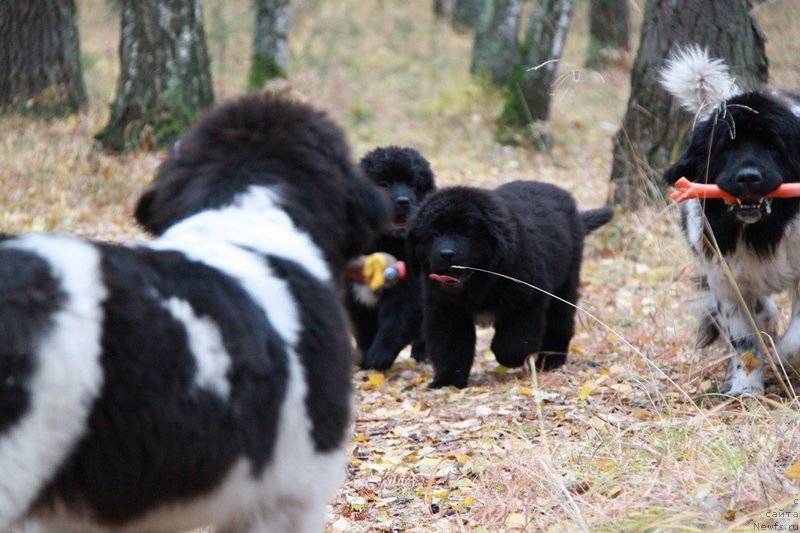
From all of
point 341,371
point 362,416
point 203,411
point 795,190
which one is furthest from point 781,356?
point 203,411

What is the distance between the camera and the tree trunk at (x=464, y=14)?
27.9 metres

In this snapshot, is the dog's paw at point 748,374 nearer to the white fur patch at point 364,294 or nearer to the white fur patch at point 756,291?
the white fur patch at point 756,291

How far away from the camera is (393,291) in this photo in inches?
289

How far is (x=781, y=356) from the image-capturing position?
17.7 ft

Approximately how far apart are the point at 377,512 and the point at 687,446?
4.25 feet

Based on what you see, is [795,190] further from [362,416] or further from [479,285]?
[362,416]

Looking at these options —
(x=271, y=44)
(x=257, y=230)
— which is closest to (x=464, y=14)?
(x=271, y=44)

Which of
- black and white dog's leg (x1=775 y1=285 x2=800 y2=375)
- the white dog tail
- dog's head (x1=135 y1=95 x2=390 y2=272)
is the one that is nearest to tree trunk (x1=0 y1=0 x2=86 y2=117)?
the white dog tail

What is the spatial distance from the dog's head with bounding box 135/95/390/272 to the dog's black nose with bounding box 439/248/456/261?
307cm

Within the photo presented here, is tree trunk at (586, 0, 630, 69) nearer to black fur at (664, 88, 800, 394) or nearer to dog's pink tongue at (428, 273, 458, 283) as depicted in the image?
dog's pink tongue at (428, 273, 458, 283)

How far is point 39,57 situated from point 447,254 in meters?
7.30

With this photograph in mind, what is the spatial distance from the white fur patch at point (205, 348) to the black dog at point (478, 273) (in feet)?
12.8

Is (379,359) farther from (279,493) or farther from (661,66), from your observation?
(279,493)

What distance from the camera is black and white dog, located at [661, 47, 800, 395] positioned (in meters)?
5.12
